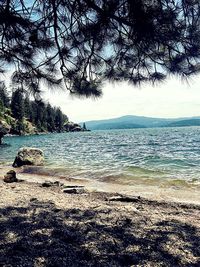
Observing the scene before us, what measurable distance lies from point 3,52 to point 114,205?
17.6 feet

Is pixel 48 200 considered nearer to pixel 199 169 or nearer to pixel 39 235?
pixel 39 235

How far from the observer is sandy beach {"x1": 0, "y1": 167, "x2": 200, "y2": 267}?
495 centimetres

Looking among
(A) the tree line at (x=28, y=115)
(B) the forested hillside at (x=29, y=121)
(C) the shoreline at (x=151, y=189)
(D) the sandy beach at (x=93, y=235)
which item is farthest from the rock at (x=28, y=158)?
(B) the forested hillside at (x=29, y=121)

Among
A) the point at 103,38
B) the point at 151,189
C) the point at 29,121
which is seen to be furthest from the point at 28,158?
the point at 29,121

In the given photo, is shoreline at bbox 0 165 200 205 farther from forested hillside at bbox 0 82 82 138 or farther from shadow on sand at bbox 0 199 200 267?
forested hillside at bbox 0 82 82 138

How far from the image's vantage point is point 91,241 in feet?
18.8

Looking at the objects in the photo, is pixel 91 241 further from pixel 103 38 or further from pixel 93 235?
pixel 103 38

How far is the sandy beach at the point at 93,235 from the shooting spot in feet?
16.2

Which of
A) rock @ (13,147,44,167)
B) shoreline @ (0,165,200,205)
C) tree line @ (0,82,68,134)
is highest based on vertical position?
tree line @ (0,82,68,134)

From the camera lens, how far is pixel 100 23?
624cm

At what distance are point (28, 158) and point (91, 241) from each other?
19173 millimetres

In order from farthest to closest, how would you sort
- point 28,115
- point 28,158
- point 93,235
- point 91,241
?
1. point 28,115
2. point 28,158
3. point 93,235
4. point 91,241

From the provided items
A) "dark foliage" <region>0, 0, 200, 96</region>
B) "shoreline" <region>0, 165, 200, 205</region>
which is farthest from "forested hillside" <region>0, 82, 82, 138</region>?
"dark foliage" <region>0, 0, 200, 96</region>

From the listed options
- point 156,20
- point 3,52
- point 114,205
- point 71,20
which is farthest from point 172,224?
point 3,52
